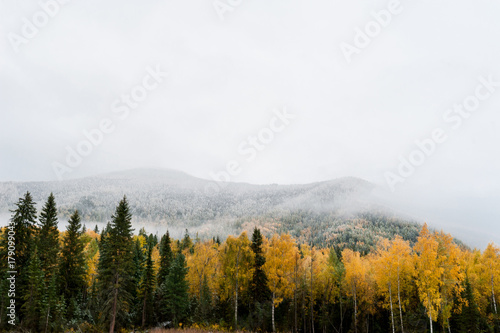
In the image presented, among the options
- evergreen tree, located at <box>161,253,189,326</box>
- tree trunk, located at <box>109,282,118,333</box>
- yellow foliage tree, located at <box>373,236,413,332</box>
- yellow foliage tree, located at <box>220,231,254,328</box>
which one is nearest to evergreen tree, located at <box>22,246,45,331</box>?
tree trunk, located at <box>109,282,118,333</box>

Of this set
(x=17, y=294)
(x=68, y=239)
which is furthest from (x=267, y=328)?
(x=68, y=239)

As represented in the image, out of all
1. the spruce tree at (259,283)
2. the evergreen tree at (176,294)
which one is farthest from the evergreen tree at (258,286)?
the evergreen tree at (176,294)

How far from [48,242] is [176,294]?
72.0 feet

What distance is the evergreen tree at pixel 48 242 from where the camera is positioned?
140ft

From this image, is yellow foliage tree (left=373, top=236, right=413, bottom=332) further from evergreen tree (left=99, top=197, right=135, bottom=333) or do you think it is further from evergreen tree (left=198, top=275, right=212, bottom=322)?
evergreen tree (left=99, top=197, right=135, bottom=333)

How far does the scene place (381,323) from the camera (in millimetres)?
48438

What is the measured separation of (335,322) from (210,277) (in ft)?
76.5

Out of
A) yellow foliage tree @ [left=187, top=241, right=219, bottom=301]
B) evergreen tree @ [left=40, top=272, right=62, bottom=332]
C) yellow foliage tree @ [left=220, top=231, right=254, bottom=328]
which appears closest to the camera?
evergreen tree @ [left=40, top=272, right=62, bottom=332]

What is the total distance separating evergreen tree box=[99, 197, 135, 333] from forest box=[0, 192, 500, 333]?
12 centimetres

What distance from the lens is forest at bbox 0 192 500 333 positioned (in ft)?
110

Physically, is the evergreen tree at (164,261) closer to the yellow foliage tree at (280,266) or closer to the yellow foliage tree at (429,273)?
the yellow foliage tree at (280,266)

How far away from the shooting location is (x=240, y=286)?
4341 centimetres

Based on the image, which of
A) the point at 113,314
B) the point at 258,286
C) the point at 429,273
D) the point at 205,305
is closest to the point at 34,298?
the point at 113,314

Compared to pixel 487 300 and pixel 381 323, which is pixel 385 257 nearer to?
pixel 381 323
